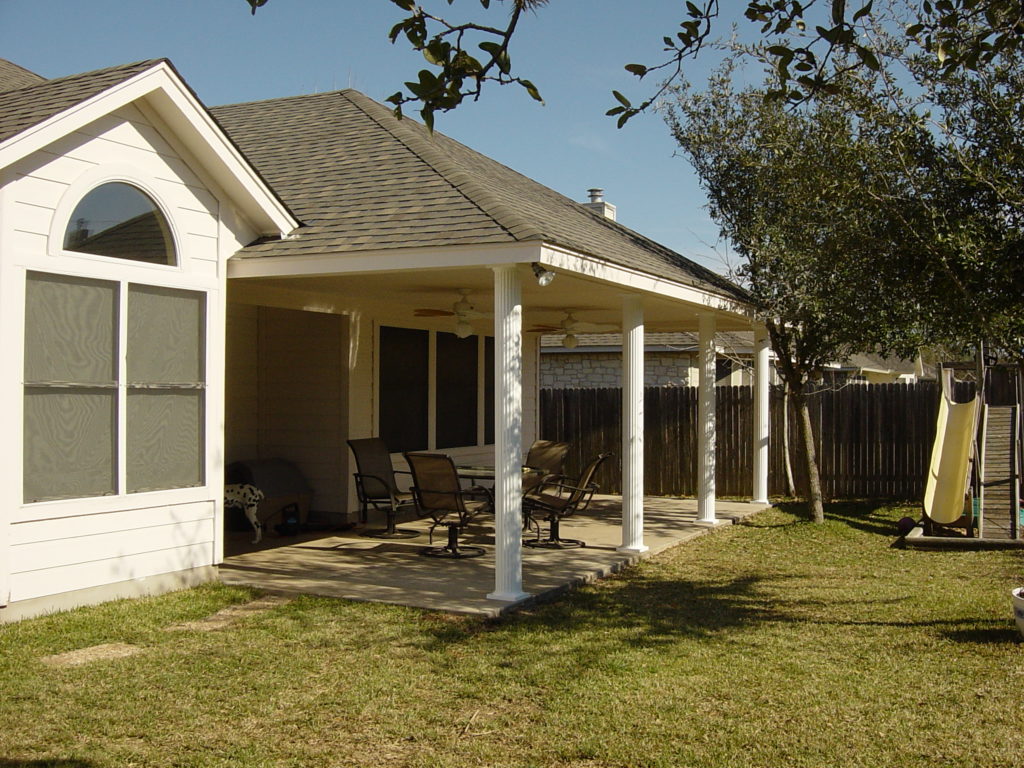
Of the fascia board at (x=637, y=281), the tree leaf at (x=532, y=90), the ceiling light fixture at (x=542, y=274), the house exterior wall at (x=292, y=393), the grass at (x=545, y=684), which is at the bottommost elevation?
the grass at (x=545, y=684)

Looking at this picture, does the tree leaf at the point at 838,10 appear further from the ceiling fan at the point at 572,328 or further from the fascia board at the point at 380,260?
the ceiling fan at the point at 572,328

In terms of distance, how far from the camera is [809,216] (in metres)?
10.7

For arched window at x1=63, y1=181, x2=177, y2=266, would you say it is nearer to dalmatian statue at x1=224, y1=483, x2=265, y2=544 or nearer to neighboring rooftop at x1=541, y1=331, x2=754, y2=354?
dalmatian statue at x1=224, y1=483, x2=265, y2=544

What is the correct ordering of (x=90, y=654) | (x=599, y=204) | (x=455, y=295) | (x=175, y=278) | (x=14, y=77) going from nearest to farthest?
(x=90, y=654) < (x=175, y=278) < (x=14, y=77) < (x=455, y=295) < (x=599, y=204)

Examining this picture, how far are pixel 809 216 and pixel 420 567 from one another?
18.0 ft

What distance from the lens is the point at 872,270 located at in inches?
325

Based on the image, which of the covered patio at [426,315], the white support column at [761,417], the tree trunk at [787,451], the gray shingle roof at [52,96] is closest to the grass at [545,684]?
the covered patio at [426,315]

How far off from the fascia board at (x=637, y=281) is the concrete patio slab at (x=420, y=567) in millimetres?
2617

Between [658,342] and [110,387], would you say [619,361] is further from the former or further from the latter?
[110,387]

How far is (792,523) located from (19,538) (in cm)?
932

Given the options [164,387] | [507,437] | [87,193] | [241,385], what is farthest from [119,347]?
[241,385]

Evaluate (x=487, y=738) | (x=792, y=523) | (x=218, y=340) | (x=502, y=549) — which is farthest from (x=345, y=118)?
(x=487, y=738)

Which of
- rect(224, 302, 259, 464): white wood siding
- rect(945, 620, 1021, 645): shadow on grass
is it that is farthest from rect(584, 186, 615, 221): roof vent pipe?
rect(945, 620, 1021, 645): shadow on grass

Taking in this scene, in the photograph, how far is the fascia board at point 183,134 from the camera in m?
6.69
